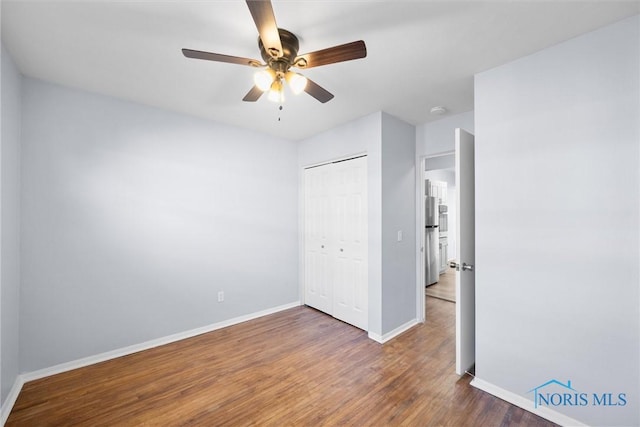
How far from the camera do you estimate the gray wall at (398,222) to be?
9.34 feet

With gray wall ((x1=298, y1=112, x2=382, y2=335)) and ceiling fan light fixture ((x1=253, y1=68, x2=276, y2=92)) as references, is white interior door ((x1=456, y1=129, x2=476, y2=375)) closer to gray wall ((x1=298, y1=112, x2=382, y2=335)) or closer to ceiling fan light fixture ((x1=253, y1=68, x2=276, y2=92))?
gray wall ((x1=298, y1=112, x2=382, y2=335))

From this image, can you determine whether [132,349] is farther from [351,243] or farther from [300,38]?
[300,38]

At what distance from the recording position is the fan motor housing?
1560 mm

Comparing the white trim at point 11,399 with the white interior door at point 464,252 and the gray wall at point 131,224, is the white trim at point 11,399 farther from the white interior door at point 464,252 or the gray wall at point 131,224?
the white interior door at point 464,252

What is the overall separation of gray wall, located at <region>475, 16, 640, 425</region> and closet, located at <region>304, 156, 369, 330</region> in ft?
4.28

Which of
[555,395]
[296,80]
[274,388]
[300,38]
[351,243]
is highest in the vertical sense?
[300,38]

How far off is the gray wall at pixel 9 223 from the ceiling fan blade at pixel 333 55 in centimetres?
207

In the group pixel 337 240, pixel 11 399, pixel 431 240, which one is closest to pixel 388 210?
pixel 337 240

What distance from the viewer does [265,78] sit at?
5.18 ft

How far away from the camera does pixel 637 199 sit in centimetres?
145

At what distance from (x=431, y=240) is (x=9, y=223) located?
5541mm

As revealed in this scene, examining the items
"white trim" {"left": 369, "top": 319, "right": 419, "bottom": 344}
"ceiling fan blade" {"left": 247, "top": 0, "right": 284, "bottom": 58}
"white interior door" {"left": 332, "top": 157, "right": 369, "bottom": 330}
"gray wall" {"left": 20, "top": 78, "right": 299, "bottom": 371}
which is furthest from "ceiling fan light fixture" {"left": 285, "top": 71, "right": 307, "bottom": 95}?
"white trim" {"left": 369, "top": 319, "right": 419, "bottom": 344}

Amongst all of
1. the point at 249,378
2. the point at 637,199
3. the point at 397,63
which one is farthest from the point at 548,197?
the point at 249,378

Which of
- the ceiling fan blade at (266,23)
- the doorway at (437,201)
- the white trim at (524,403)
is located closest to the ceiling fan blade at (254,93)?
the ceiling fan blade at (266,23)
